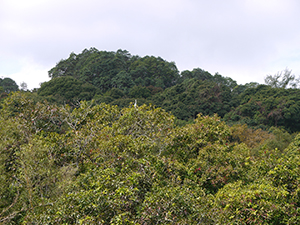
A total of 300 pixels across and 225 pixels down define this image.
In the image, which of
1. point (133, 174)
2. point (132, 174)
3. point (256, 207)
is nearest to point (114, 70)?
point (132, 174)

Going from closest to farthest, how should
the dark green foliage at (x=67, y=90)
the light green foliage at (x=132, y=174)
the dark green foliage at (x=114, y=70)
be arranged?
1. the light green foliage at (x=132, y=174)
2. the dark green foliage at (x=67, y=90)
3. the dark green foliage at (x=114, y=70)

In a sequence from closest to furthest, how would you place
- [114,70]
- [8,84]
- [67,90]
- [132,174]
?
[132,174] → [67,90] → [8,84] → [114,70]

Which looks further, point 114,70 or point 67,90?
point 114,70

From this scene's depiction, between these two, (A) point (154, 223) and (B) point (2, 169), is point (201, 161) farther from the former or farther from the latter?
(B) point (2, 169)

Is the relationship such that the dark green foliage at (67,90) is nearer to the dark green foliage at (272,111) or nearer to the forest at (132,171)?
the dark green foliage at (272,111)

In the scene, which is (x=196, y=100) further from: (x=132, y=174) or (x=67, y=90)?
(x=132, y=174)

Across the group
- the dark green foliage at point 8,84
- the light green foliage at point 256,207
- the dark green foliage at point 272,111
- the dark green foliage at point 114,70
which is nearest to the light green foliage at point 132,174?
the light green foliage at point 256,207

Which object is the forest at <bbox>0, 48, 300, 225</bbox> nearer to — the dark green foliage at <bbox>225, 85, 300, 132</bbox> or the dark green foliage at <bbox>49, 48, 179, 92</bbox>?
the dark green foliage at <bbox>225, 85, 300, 132</bbox>

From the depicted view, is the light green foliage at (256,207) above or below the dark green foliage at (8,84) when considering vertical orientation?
below

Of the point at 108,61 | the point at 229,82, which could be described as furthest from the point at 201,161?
the point at 229,82

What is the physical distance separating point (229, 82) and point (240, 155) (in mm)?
52922

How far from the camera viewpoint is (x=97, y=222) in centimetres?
538

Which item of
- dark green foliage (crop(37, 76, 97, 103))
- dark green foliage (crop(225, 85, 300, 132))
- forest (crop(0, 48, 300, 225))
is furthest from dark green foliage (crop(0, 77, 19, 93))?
forest (crop(0, 48, 300, 225))

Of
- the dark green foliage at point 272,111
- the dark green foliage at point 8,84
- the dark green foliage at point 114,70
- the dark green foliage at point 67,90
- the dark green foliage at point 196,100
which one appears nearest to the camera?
the dark green foliage at point 272,111
